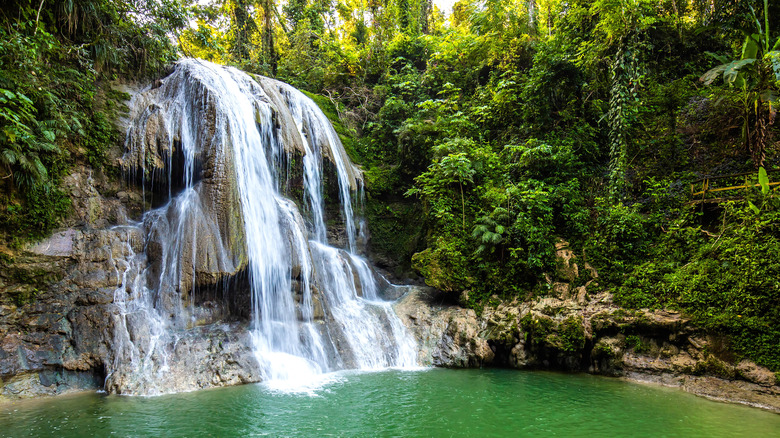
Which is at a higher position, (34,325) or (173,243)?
(173,243)

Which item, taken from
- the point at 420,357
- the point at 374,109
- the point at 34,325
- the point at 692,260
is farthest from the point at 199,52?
the point at 692,260

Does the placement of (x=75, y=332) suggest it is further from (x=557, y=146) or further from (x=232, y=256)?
(x=557, y=146)

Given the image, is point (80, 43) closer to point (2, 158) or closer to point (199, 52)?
point (2, 158)

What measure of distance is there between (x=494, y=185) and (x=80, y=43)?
490 inches

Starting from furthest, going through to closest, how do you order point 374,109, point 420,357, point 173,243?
1. point 374,109
2. point 420,357
3. point 173,243

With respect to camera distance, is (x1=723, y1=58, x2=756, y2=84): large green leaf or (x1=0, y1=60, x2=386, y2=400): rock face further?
(x1=0, y1=60, x2=386, y2=400): rock face

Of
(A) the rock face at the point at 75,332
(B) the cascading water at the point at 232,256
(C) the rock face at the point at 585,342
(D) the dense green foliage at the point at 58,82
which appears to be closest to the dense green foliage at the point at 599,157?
(C) the rock face at the point at 585,342

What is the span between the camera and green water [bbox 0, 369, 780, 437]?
5141mm

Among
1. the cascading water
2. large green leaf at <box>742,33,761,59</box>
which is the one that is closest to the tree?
large green leaf at <box>742,33,761,59</box>

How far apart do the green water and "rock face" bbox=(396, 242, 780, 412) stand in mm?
527

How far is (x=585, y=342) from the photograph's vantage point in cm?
813

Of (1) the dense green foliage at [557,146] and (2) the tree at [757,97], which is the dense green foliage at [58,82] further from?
(2) the tree at [757,97]

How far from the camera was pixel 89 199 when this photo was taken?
29.5ft

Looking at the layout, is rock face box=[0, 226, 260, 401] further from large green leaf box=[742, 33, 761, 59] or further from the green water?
large green leaf box=[742, 33, 761, 59]
